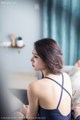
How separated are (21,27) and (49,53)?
33 centimetres

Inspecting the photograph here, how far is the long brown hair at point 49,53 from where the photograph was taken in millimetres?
712

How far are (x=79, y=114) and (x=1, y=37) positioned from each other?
1.31 ft

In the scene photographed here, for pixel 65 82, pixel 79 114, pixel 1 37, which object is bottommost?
pixel 79 114

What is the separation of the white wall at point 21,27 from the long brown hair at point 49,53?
17 cm

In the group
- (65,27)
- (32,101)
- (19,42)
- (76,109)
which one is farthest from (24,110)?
(65,27)

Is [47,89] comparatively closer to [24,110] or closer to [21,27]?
[24,110]

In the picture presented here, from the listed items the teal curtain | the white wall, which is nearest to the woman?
the white wall

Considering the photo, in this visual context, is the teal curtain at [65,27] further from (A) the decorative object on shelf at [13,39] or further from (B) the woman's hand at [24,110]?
(B) the woman's hand at [24,110]

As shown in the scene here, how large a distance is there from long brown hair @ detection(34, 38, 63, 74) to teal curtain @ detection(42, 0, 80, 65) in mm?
496

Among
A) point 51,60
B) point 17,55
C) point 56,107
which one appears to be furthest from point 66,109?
Answer: point 17,55

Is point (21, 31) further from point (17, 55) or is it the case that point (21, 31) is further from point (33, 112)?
point (33, 112)

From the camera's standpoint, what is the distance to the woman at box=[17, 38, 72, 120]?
27.6 inches

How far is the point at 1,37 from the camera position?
869 millimetres

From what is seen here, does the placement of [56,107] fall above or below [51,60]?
below
